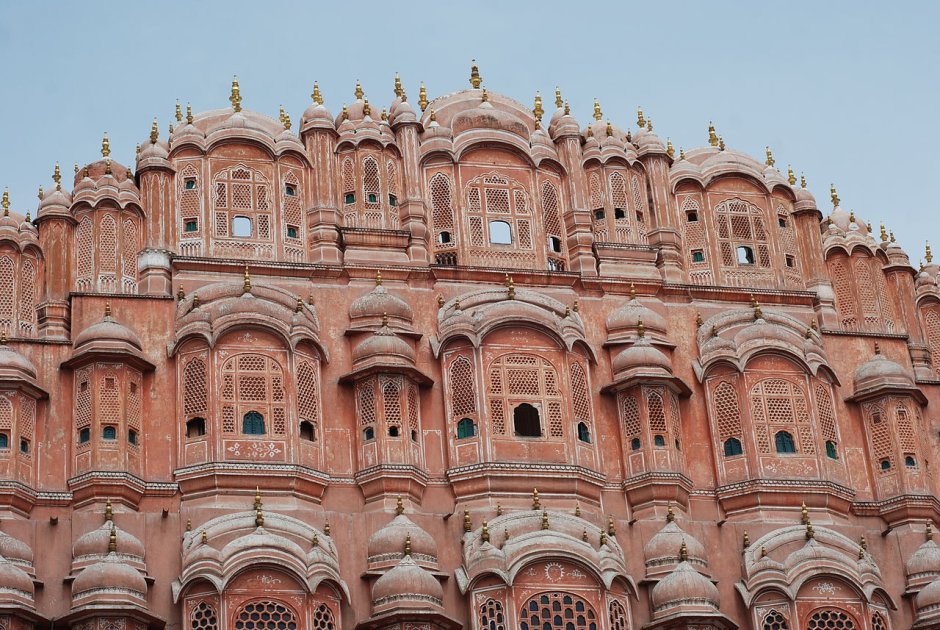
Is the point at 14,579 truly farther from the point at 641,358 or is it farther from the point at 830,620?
the point at 830,620

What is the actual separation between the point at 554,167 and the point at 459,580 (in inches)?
332

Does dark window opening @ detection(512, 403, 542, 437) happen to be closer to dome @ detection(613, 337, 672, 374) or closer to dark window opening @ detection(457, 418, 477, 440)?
dark window opening @ detection(457, 418, 477, 440)

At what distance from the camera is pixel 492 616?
100 feet

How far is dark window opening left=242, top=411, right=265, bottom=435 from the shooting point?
105 feet

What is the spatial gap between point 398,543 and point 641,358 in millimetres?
5468

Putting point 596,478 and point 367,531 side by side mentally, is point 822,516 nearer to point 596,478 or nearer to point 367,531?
point 596,478

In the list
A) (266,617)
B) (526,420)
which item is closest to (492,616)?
(266,617)

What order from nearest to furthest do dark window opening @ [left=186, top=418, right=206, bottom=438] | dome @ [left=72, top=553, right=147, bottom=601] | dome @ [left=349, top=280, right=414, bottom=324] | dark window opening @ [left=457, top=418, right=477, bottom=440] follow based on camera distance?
dome @ [left=72, top=553, right=147, bottom=601] → dark window opening @ [left=186, top=418, right=206, bottom=438] → dark window opening @ [left=457, top=418, right=477, bottom=440] → dome @ [left=349, top=280, right=414, bottom=324]

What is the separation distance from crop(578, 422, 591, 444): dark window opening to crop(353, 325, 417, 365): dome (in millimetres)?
2910

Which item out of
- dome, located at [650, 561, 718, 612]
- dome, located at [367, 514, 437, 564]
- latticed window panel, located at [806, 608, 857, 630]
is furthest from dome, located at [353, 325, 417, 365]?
latticed window panel, located at [806, 608, 857, 630]

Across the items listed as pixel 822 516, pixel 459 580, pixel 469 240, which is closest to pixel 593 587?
pixel 459 580

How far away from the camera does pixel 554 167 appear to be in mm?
35938

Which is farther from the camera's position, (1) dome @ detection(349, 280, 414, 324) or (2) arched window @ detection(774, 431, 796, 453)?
(2) arched window @ detection(774, 431, 796, 453)

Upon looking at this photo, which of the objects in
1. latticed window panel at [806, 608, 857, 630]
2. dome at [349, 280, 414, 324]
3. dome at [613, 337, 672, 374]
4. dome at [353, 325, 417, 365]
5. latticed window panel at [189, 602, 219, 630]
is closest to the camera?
latticed window panel at [189, 602, 219, 630]
